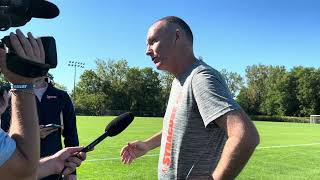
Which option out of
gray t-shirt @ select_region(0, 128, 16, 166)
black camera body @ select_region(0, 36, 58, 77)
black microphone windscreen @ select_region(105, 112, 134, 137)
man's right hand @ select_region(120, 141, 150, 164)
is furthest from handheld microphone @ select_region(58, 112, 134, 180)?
man's right hand @ select_region(120, 141, 150, 164)

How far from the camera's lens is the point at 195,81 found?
3.59 meters

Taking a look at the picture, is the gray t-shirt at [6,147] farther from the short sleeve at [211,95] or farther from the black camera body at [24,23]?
the short sleeve at [211,95]

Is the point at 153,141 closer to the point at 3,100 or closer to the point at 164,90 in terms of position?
the point at 3,100

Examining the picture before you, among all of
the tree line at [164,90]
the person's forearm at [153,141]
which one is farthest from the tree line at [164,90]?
the person's forearm at [153,141]

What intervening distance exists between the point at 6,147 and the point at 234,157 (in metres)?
1.46

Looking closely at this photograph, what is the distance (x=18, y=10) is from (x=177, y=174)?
189 centimetres

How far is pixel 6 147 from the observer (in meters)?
2.31

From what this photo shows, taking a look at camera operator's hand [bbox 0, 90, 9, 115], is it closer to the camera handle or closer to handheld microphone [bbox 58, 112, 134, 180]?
the camera handle

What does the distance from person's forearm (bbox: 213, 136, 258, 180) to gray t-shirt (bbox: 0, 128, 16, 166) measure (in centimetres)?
134

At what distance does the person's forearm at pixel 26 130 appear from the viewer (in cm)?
234

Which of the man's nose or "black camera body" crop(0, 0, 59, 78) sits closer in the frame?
"black camera body" crop(0, 0, 59, 78)

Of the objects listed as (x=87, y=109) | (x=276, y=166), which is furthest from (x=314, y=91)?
(x=276, y=166)

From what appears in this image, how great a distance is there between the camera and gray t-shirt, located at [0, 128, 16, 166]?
7.54 ft

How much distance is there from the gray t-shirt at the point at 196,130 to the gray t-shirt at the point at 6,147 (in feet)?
4.92
